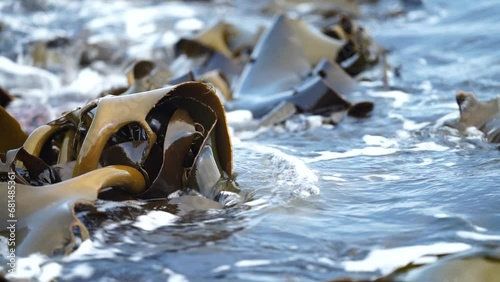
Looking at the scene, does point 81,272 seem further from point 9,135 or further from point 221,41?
point 221,41

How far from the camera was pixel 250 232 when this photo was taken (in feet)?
7.47

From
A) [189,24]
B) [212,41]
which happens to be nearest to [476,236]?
[212,41]

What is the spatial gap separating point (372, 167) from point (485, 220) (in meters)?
0.78

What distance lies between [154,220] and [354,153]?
1.33m

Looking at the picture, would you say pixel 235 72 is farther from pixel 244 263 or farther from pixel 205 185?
pixel 244 263

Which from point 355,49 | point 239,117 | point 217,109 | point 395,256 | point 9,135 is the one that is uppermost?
point 217,109

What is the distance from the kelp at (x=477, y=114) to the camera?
344 cm

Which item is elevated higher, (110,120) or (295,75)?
(110,120)

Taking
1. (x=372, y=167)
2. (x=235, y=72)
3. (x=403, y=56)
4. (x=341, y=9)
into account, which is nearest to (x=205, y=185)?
(x=372, y=167)

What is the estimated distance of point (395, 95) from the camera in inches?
183

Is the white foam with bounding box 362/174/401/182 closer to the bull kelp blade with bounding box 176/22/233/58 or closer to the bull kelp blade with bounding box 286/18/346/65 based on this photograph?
the bull kelp blade with bounding box 286/18/346/65

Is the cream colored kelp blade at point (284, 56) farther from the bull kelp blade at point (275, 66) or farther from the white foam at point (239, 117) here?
the white foam at point (239, 117)

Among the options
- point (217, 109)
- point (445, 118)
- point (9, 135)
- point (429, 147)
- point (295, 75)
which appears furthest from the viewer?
point (295, 75)

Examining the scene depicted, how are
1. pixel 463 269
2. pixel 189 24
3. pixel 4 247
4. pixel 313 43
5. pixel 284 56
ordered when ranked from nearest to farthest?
1. pixel 463 269
2. pixel 4 247
3. pixel 284 56
4. pixel 313 43
5. pixel 189 24
